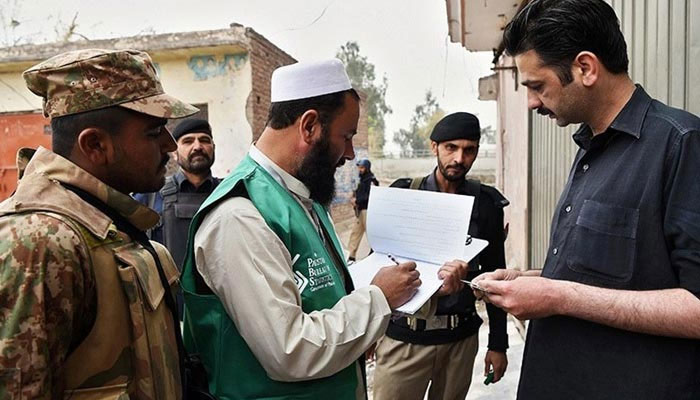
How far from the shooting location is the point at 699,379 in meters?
1.23

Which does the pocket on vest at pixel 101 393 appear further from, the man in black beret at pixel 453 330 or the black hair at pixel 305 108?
the man in black beret at pixel 453 330

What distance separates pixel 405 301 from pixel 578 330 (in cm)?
50

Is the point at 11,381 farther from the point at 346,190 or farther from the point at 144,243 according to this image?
the point at 346,190

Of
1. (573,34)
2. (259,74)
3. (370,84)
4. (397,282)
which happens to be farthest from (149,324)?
(370,84)

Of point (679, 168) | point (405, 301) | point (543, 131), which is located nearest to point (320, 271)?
point (405, 301)

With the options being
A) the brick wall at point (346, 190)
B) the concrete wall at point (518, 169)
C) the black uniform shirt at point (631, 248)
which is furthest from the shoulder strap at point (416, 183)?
the brick wall at point (346, 190)

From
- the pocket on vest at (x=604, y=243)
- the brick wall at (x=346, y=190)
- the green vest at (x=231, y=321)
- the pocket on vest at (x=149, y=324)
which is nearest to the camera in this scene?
the pocket on vest at (x=149, y=324)

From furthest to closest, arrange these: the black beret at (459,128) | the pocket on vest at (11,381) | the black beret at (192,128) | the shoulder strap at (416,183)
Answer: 1. the black beret at (192,128)
2. the shoulder strap at (416,183)
3. the black beret at (459,128)
4. the pocket on vest at (11,381)

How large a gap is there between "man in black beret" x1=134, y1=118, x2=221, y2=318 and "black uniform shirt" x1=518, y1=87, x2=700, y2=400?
2770 mm

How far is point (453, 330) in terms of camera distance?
259cm

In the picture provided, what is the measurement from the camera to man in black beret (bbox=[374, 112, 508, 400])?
259 cm

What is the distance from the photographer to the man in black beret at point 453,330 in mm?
2590

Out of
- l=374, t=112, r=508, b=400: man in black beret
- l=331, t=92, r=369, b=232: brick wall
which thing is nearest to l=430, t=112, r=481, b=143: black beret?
l=374, t=112, r=508, b=400: man in black beret

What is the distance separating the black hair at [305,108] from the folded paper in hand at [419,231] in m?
0.56
